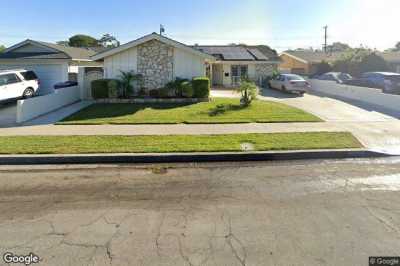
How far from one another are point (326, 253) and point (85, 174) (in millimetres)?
4960

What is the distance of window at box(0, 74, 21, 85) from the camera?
15.7 m

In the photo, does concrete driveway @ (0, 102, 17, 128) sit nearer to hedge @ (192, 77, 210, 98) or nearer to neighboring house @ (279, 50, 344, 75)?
hedge @ (192, 77, 210, 98)

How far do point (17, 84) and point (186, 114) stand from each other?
380 inches

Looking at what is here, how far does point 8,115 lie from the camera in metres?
13.5

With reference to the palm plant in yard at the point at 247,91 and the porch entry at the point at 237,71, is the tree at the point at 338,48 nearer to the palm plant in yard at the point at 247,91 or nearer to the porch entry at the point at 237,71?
the porch entry at the point at 237,71

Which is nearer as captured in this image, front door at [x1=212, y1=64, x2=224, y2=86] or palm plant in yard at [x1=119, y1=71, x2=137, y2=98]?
palm plant in yard at [x1=119, y1=71, x2=137, y2=98]

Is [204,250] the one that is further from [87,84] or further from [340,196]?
[87,84]

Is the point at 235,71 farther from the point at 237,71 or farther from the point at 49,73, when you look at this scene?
the point at 49,73

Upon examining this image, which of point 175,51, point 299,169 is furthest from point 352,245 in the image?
point 175,51

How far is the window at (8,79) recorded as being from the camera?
51.4 ft

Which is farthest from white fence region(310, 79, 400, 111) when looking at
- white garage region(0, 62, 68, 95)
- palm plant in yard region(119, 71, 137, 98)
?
white garage region(0, 62, 68, 95)

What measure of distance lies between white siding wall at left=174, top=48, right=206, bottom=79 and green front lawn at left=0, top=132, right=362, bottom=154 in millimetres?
9467

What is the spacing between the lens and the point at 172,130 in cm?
1054

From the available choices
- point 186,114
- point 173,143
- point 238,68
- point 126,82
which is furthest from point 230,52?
point 173,143
